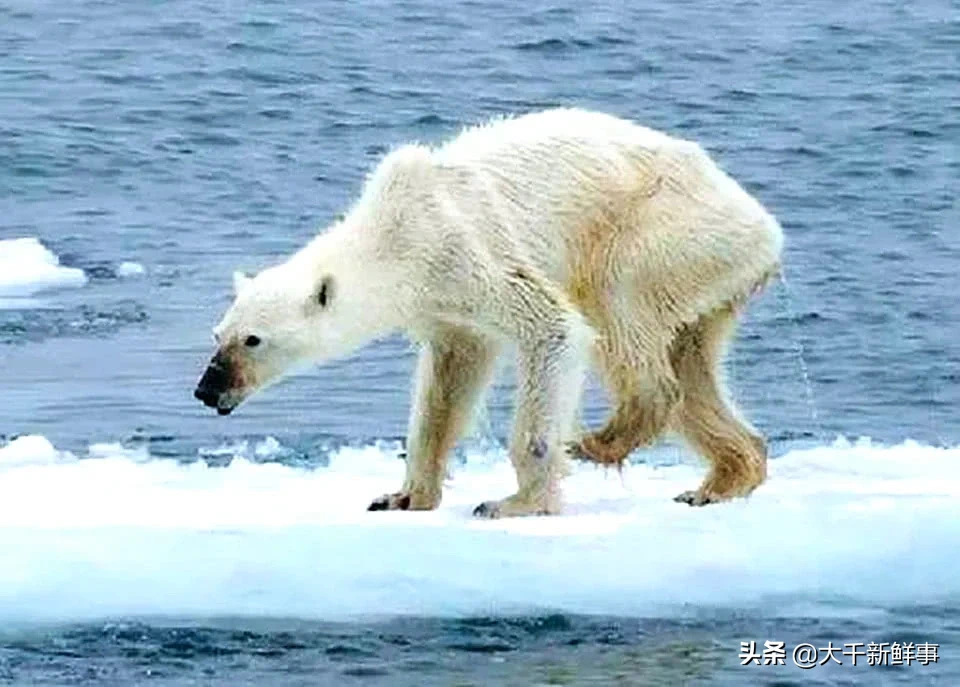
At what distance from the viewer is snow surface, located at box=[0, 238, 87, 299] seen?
690 inches

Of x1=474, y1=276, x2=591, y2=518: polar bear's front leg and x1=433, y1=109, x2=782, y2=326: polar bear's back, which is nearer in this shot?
x1=474, y1=276, x2=591, y2=518: polar bear's front leg

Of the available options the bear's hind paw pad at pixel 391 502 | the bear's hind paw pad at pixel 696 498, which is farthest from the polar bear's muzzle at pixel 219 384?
the bear's hind paw pad at pixel 696 498

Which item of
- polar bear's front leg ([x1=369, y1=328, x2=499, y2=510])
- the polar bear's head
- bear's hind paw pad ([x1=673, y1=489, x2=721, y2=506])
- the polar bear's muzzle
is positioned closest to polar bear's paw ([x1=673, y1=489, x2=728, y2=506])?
bear's hind paw pad ([x1=673, y1=489, x2=721, y2=506])

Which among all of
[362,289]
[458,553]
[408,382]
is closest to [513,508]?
[458,553]

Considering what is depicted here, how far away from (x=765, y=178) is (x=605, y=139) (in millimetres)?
10445

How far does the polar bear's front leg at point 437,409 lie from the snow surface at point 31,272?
21.2ft

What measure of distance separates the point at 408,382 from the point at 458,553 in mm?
5304

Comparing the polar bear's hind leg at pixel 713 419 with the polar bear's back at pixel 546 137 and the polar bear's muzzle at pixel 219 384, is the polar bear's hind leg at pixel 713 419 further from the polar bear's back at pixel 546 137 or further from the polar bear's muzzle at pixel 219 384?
the polar bear's muzzle at pixel 219 384

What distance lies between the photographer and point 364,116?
24.0m

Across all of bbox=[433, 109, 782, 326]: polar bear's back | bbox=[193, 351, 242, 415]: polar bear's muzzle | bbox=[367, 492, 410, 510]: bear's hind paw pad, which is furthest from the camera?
bbox=[367, 492, 410, 510]: bear's hind paw pad

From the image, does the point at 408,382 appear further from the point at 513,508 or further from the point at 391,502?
the point at 513,508

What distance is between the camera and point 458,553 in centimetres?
1029

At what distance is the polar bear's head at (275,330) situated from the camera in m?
10.6

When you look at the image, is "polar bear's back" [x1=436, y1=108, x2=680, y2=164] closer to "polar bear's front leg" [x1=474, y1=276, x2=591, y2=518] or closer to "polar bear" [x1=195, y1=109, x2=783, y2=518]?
"polar bear" [x1=195, y1=109, x2=783, y2=518]
